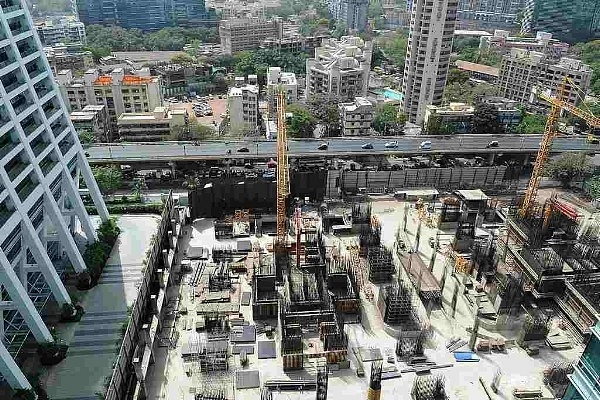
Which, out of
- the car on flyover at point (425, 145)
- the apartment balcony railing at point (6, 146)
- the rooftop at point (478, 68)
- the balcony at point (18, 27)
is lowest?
the rooftop at point (478, 68)

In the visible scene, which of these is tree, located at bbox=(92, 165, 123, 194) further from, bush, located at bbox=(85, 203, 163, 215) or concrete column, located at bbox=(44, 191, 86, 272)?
concrete column, located at bbox=(44, 191, 86, 272)

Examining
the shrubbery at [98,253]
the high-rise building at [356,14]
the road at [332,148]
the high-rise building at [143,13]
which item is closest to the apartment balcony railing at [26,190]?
the shrubbery at [98,253]

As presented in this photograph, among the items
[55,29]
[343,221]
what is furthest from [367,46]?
[55,29]

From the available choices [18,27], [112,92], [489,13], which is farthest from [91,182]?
[489,13]

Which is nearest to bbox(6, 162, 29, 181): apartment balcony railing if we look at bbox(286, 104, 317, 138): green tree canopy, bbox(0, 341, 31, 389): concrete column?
bbox(0, 341, 31, 389): concrete column

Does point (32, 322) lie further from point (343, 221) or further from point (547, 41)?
point (547, 41)

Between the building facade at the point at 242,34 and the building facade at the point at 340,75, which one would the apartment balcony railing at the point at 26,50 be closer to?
the building facade at the point at 340,75

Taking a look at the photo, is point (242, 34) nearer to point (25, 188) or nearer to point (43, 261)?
point (25, 188)
